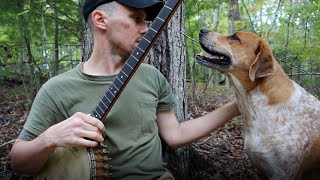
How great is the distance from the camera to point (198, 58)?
3.03 meters

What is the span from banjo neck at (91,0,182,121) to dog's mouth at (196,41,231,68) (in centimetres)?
128

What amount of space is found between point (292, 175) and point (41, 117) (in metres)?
2.12

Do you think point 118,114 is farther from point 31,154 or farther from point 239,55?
point 239,55

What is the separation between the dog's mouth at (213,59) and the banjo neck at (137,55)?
1.28 m

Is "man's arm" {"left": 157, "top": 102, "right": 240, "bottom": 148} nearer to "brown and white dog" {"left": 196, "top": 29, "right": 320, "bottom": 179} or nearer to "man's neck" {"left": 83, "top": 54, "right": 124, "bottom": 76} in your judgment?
"brown and white dog" {"left": 196, "top": 29, "right": 320, "bottom": 179}

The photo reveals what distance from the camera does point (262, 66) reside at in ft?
9.41

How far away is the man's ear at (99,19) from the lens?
7.63 feet

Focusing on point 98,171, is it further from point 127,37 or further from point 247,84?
point 247,84

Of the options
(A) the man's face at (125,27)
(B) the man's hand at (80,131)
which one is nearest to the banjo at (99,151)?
(B) the man's hand at (80,131)

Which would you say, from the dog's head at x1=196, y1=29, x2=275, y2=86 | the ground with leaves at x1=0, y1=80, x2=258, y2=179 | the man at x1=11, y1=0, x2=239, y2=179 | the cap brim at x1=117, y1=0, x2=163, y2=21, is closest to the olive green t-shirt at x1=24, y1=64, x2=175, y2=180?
the man at x1=11, y1=0, x2=239, y2=179

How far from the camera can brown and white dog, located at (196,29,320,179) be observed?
8.98 feet

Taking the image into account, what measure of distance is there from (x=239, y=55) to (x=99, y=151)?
66.3 inches

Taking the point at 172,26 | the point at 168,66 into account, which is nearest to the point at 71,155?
the point at 168,66

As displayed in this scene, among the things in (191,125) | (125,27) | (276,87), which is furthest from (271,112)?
(125,27)
